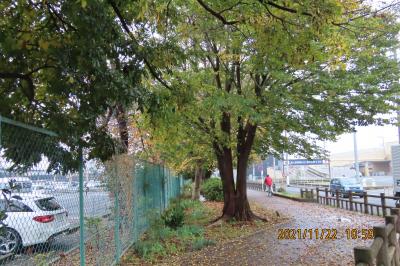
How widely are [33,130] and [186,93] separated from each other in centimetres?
346

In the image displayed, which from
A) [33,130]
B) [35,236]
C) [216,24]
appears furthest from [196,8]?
[35,236]

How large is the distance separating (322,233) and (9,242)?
33.7 ft

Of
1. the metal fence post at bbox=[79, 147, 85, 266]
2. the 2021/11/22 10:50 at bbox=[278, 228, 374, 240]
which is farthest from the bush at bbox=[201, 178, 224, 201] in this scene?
the metal fence post at bbox=[79, 147, 85, 266]

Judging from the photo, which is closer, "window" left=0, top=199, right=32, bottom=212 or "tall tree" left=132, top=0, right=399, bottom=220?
"window" left=0, top=199, right=32, bottom=212

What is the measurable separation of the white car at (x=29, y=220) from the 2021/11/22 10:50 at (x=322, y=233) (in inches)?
326

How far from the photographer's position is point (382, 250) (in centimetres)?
Result: 515

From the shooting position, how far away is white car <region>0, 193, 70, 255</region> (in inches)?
137

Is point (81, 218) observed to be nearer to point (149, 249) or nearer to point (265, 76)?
point (149, 249)

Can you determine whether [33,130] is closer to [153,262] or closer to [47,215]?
[47,215]

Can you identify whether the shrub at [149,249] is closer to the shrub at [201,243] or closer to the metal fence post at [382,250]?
the shrub at [201,243]

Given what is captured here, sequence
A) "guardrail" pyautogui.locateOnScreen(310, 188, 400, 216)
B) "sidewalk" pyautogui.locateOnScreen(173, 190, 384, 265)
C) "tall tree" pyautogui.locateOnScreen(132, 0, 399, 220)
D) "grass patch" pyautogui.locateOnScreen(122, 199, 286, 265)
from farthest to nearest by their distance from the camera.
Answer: "guardrail" pyautogui.locateOnScreen(310, 188, 400, 216) → "grass patch" pyautogui.locateOnScreen(122, 199, 286, 265) → "sidewalk" pyautogui.locateOnScreen(173, 190, 384, 265) → "tall tree" pyautogui.locateOnScreen(132, 0, 399, 220)

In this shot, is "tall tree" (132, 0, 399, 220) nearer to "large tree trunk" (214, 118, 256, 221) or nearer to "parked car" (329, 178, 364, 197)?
"large tree trunk" (214, 118, 256, 221)

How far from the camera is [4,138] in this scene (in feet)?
11.6

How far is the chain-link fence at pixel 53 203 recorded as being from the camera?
3525 millimetres
